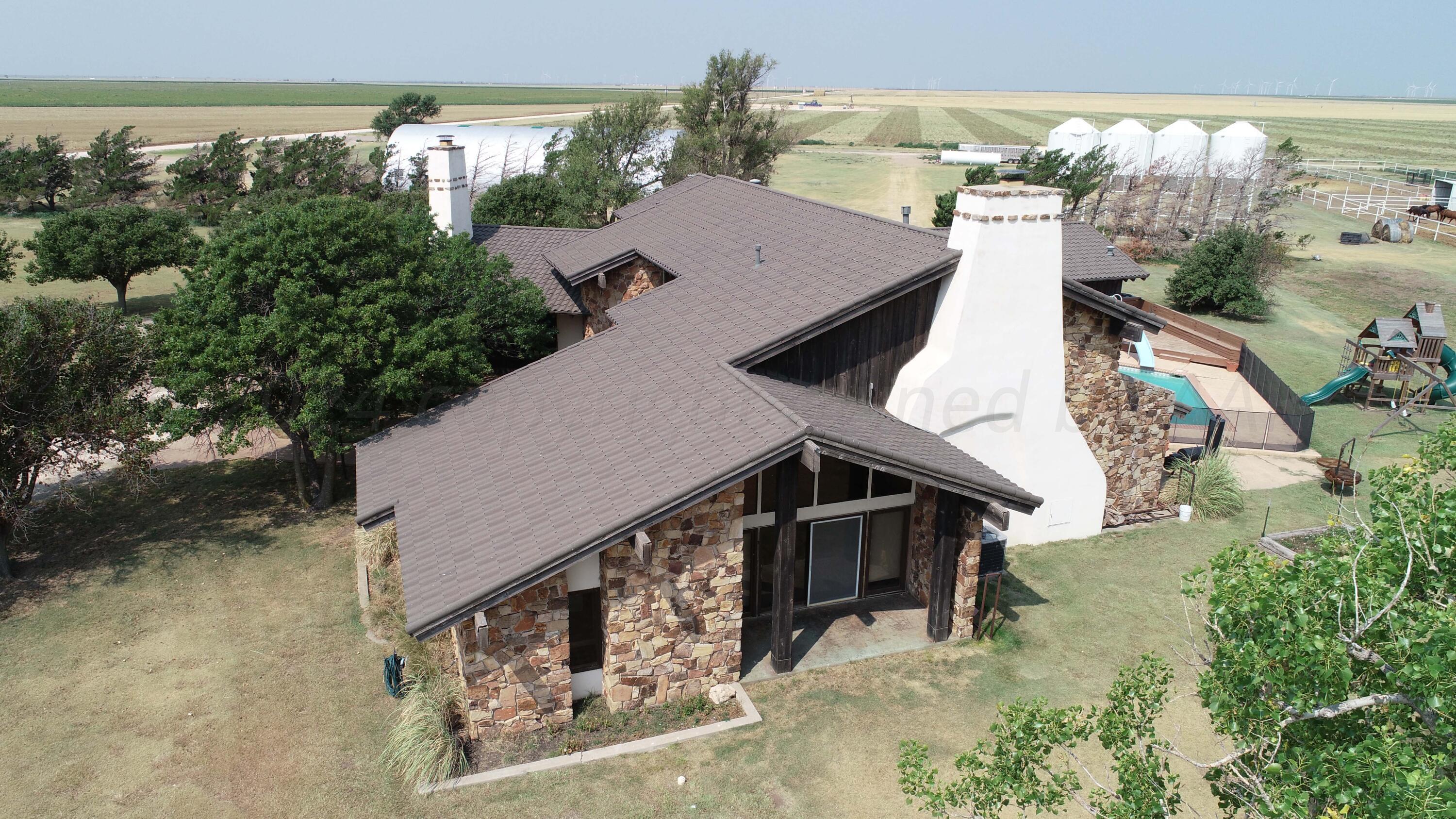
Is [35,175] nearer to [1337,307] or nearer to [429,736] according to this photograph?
[429,736]

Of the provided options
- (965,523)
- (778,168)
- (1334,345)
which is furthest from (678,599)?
(778,168)

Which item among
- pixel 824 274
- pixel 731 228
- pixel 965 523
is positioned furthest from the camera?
pixel 731 228

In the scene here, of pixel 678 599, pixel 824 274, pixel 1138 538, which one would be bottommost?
pixel 1138 538

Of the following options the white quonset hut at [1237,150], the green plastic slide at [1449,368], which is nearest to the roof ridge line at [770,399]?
the green plastic slide at [1449,368]

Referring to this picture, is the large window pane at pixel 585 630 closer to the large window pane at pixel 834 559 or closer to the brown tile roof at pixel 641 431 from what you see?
the brown tile roof at pixel 641 431

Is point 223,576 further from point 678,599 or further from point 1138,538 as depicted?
point 1138,538

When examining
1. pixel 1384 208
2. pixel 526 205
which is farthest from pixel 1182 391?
pixel 1384 208
